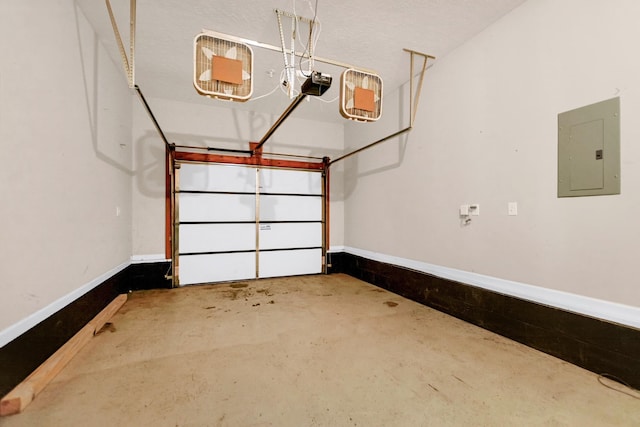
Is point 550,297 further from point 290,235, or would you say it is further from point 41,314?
point 41,314

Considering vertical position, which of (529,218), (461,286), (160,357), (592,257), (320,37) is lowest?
(160,357)

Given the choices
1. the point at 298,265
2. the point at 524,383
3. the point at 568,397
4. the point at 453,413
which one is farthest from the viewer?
the point at 298,265

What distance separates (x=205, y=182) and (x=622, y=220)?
4683mm

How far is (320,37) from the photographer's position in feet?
8.70

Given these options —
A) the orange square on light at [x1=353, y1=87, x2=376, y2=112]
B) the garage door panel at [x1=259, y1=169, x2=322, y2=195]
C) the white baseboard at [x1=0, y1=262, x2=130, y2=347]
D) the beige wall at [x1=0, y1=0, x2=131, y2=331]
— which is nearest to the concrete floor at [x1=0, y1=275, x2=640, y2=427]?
the white baseboard at [x1=0, y1=262, x2=130, y2=347]

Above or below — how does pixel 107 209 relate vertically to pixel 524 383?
above

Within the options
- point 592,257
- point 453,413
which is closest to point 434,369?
point 453,413

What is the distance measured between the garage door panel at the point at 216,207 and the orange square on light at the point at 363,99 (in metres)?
2.86

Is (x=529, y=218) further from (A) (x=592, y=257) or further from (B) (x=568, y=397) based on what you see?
(B) (x=568, y=397)

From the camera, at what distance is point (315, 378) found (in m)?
1.70

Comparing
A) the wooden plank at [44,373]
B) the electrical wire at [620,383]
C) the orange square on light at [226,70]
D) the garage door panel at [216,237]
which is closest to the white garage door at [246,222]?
the garage door panel at [216,237]

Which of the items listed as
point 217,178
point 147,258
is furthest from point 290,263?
point 147,258

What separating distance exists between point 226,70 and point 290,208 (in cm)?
312

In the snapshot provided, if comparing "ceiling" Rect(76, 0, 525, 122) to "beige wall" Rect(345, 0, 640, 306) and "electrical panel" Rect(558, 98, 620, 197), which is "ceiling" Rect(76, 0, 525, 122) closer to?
"beige wall" Rect(345, 0, 640, 306)
